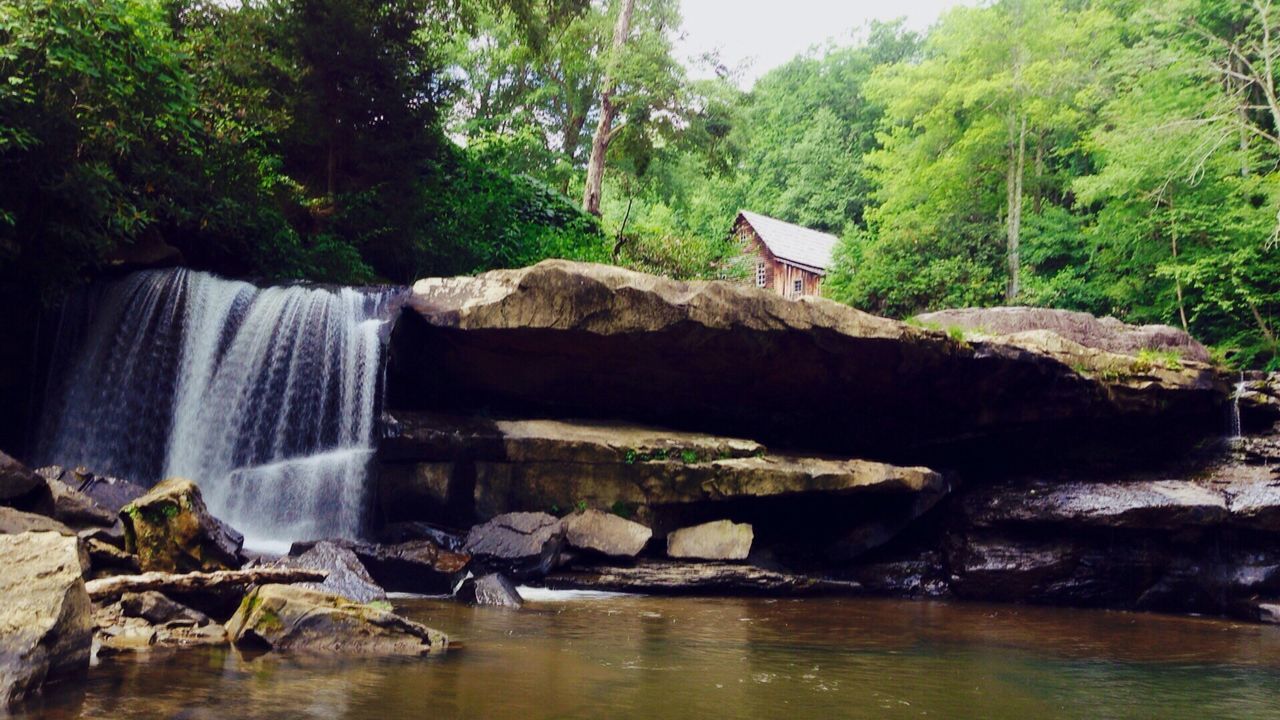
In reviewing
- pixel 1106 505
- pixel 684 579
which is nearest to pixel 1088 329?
pixel 1106 505

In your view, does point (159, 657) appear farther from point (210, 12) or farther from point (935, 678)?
point (210, 12)

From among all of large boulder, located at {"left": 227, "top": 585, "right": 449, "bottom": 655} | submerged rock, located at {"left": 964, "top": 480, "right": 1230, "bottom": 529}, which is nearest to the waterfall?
large boulder, located at {"left": 227, "top": 585, "right": 449, "bottom": 655}

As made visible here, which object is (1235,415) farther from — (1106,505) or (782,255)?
(782,255)

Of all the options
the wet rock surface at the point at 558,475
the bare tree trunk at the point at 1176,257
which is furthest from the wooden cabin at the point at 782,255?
the wet rock surface at the point at 558,475

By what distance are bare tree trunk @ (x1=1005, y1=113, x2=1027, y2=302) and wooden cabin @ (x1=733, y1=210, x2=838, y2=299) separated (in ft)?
27.0

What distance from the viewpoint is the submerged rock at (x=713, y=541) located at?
11.0m

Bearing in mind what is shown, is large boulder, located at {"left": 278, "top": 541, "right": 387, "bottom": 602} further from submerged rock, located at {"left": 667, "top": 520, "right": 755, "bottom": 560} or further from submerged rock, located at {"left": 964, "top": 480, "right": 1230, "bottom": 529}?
submerged rock, located at {"left": 964, "top": 480, "right": 1230, "bottom": 529}

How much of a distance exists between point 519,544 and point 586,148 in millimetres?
24723

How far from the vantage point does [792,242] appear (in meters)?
35.5

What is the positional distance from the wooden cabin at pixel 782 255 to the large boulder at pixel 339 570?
27.3 metres

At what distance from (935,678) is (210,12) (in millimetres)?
16927

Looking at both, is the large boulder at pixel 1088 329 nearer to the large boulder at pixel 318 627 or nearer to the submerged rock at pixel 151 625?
the large boulder at pixel 318 627

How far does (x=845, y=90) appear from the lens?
47.9m

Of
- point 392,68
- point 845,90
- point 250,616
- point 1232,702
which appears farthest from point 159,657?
point 845,90
